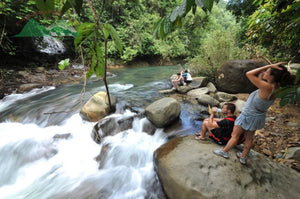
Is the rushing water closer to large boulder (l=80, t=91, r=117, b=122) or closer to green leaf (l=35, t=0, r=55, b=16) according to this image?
large boulder (l=80, t=91, r=117, b=122)

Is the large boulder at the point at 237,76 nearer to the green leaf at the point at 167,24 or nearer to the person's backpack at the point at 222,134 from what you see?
the person's backpack at the point at 222,134

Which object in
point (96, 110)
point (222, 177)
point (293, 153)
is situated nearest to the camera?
point (222, 177)

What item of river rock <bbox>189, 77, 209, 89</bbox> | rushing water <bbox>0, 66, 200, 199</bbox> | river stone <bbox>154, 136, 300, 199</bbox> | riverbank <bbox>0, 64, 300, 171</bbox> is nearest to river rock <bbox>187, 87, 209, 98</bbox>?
river rock <bbox>189, 77, 209, 89</bbox>

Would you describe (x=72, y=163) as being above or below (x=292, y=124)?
below

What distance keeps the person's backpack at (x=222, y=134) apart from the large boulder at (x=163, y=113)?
4.07 ft

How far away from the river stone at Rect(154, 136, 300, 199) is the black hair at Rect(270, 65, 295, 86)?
1.27 m

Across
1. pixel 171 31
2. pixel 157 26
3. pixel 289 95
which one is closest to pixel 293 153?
pixel 289 95

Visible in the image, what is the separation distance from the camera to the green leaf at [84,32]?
81cm

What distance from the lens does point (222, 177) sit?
1.98m

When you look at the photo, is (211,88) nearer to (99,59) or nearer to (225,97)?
(225,97)

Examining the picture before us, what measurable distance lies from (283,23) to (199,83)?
4.06m

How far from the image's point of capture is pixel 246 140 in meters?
2.12

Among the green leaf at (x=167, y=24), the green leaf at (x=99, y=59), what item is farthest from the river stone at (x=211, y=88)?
the green leaf at (x=99, y=59)

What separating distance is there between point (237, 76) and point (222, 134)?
358 centimetres
